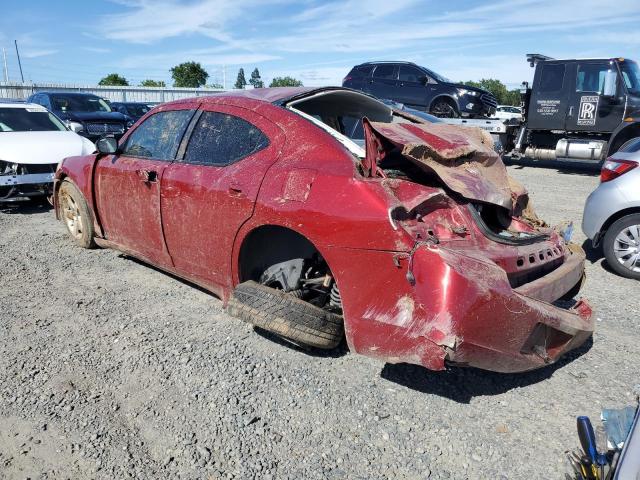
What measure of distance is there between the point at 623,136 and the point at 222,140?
37.5 ft

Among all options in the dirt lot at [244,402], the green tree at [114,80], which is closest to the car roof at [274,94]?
the dirt lot at [244,402]

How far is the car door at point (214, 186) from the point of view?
3.43 meters

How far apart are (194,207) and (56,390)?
1441 mm

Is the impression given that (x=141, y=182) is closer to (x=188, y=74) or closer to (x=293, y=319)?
(x=293, y=319)

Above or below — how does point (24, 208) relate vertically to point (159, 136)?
below

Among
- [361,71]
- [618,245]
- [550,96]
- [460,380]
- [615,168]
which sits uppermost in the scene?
[361,71]

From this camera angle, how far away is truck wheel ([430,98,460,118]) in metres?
14.7

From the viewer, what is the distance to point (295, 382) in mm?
3160

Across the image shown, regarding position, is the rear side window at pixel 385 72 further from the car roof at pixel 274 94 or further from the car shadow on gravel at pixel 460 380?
the car shadow on gravel at pixel 460 380

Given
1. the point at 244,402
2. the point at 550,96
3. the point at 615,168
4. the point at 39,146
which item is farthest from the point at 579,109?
the point at 244,402

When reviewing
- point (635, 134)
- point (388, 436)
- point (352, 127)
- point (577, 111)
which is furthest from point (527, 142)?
point (388, 436)

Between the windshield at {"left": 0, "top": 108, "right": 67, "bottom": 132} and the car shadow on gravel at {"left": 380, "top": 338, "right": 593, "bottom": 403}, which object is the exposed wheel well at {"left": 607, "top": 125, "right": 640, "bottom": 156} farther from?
the windshield at {"left": 0, "top": 108, "right": 67, "bottom": 132}

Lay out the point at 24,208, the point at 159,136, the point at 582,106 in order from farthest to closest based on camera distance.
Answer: the point at 582,106
the point at 24,208
the point at 159,136

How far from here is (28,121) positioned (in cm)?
870
